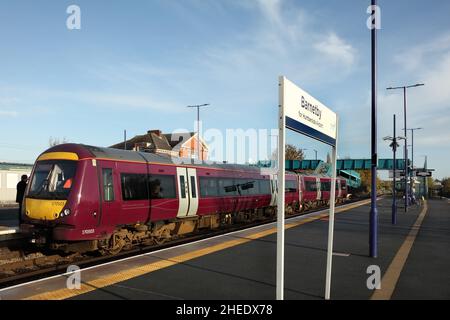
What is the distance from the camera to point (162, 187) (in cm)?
1273

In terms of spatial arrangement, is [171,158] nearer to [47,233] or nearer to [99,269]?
[47,233]

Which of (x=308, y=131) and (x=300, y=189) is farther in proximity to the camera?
(x=300, y=189)

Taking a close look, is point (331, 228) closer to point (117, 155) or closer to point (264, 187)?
point (117, 155)

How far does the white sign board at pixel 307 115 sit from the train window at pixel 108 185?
6.17m

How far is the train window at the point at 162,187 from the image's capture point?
12305 mm

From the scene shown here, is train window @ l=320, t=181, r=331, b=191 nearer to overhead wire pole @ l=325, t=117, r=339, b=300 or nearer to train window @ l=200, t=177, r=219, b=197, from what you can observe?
train window @ l=200, t=177, r=219, b=197

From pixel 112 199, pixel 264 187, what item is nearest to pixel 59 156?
pixel 112 199

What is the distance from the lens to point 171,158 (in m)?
13.9

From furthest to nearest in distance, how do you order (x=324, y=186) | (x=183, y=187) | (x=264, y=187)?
(x=324, y=186)
(x=264, y=187)
(x=183, y=187)

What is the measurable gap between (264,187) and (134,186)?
11390 millimetres

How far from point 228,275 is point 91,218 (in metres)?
4.33

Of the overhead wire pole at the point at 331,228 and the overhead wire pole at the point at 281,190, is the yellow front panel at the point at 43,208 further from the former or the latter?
the overhead wire pole at the point at 281,190

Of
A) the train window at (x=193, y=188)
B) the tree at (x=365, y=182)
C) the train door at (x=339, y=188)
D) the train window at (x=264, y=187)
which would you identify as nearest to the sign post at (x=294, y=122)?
the train window at (x=193, y=188)
